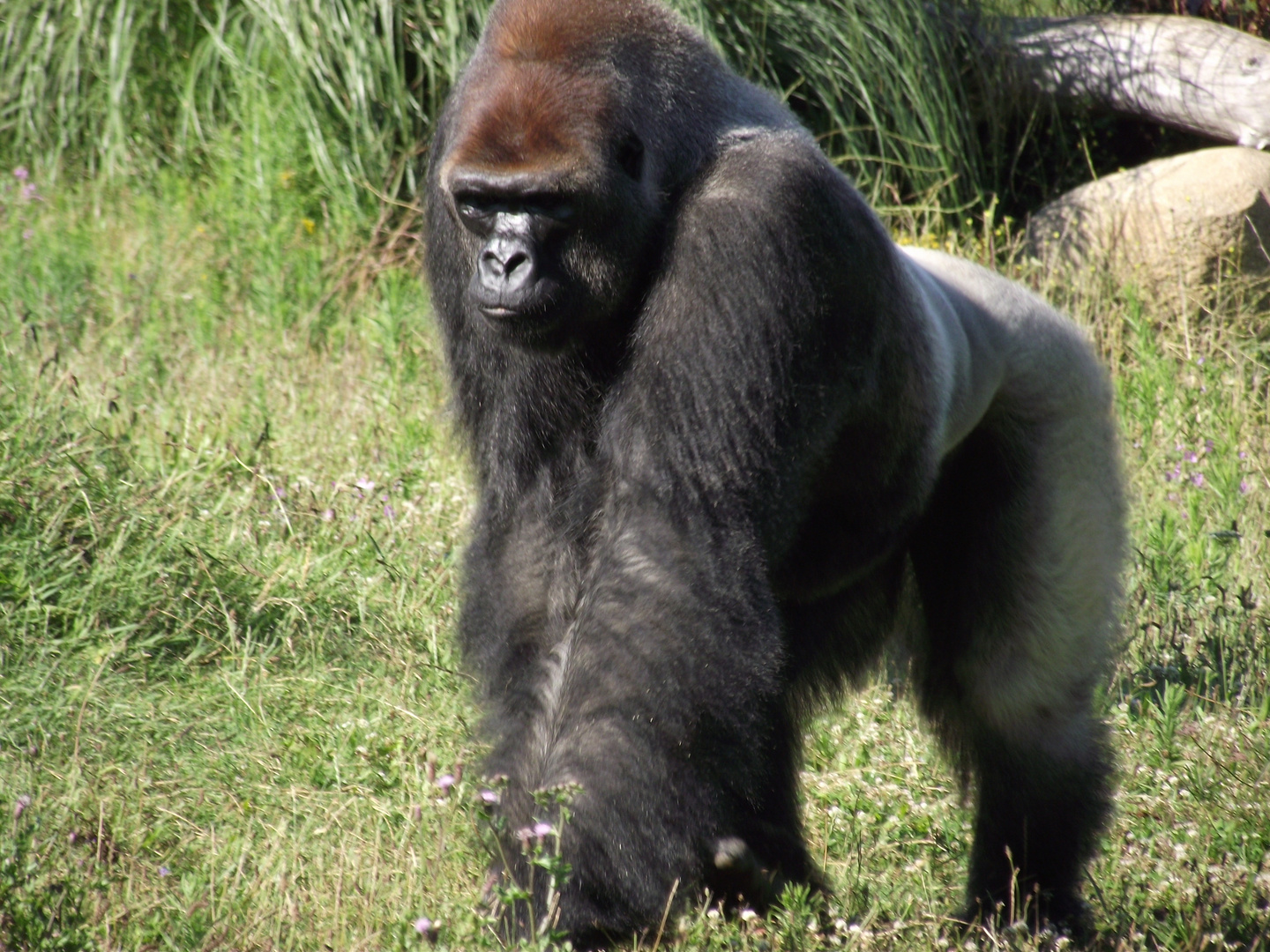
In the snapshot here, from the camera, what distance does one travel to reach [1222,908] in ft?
9.09

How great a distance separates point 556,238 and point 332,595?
156 cm

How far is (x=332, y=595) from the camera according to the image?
12.0 feet

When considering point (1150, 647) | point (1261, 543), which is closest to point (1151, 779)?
point (1150, 647)

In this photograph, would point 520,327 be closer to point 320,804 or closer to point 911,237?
point 320,804

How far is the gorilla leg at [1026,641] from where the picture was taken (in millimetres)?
2988

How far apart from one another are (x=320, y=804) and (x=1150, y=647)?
7.89ft

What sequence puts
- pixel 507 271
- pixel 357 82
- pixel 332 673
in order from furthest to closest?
pixel 357 82 → pixel 332 673 → pixel 507 271

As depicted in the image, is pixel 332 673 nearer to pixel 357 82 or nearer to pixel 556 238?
pixel 556 238

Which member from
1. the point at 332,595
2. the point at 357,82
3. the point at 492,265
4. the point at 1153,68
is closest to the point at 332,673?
the point at 332,595

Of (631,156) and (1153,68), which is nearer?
(631,156)

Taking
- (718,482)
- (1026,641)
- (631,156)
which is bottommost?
(1026,641)

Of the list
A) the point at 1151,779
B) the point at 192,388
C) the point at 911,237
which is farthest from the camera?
the point at 911,237

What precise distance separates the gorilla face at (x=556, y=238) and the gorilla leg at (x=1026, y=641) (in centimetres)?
104

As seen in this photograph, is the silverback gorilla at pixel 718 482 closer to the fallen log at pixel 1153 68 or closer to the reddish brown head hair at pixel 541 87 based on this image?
the reddish brown head hair at pixel 541 87
